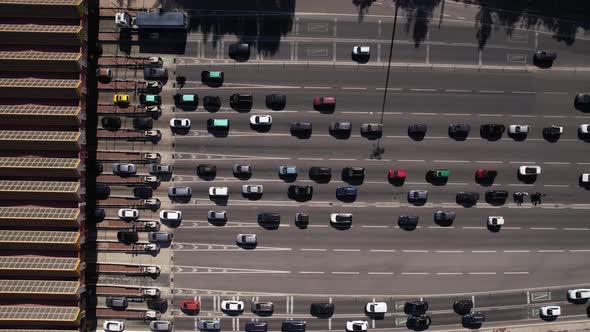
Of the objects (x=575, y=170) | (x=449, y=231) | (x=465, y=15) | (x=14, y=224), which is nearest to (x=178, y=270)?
(x=14, y=224)

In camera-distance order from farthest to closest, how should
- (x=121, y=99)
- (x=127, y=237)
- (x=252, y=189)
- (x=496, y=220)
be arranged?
(x=496, y=220)
(x=127, y=237)
(x=252, y=189)
(x=121, y=99)

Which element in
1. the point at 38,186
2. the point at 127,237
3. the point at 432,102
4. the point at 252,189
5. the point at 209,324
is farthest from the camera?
the point at 432,102

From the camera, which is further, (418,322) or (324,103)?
(418,322)

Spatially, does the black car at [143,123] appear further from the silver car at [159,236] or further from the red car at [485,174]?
the red car at [485,174]

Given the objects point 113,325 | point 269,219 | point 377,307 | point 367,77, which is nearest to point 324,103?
point 367,77

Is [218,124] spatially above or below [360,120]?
below

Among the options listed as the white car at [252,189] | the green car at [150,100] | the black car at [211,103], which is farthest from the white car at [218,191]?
the green car at [150,100]

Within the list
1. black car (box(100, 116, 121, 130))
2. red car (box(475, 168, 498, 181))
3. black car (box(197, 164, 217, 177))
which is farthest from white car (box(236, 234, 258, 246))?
→ red car (box(475, 168, 498, 181))

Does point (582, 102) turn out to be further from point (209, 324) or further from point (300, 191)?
point (209, 324)
